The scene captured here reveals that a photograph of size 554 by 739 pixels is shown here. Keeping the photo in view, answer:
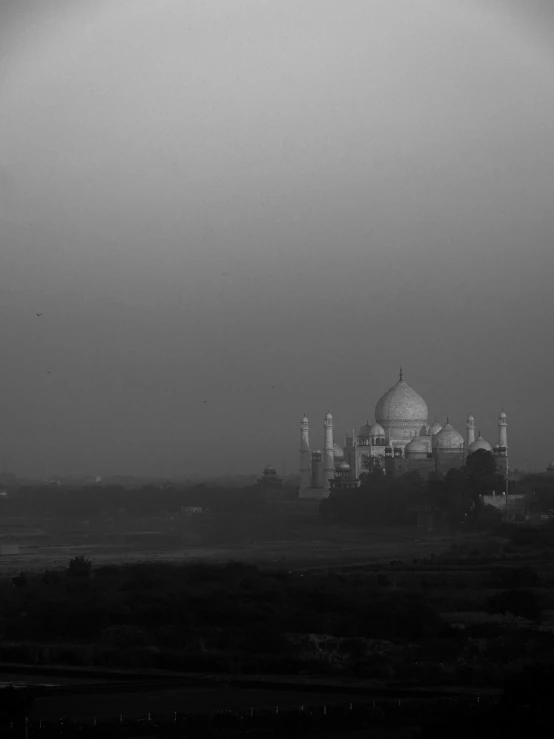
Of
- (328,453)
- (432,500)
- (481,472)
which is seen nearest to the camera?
(432,500)

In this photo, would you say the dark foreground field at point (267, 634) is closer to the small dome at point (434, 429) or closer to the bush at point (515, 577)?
the bush at point (515, 577)

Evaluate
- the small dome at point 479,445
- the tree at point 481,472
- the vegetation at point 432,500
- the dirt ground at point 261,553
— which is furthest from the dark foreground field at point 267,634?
the small dome at point 479,445

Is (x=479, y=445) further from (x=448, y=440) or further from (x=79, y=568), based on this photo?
(x=79, y=568)

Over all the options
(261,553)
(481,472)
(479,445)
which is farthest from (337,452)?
(261,553)

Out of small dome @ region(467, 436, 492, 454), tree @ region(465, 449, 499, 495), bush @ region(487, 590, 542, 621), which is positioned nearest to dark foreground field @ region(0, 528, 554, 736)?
bush @ region(487, 590, 542, 621)

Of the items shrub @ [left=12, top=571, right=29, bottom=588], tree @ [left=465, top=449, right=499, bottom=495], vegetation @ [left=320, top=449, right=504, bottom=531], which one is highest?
tree @ [left=465, top=449, right=499, bottom=495]

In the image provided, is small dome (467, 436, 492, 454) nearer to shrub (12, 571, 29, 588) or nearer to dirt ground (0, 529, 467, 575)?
dirt ground (0, 529, 467, 575)
